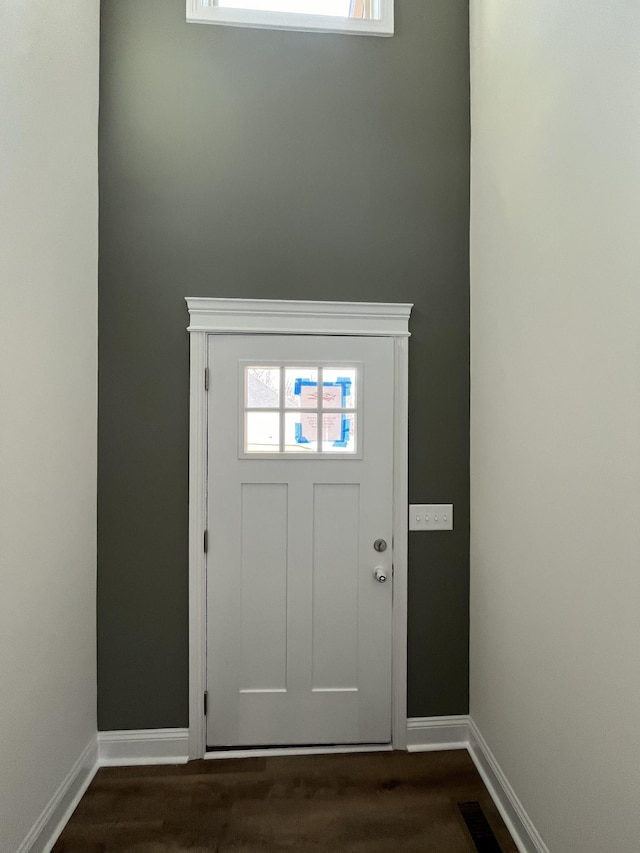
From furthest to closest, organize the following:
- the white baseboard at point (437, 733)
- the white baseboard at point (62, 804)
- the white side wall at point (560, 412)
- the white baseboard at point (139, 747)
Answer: the white baseboard at point (437, 733) < the white baseboard at point (139, 747) < the white baseboard at point (62, 804) < the white side wall at point (560, 412)

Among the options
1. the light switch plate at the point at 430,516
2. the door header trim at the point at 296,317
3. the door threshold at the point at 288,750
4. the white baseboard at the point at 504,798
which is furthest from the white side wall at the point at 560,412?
the door threshold at the point at 288,750

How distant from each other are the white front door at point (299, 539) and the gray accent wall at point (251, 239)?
156mm

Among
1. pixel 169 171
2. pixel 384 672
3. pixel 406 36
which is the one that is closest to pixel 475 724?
pixel 384 672

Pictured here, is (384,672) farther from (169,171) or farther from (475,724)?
(169,171)

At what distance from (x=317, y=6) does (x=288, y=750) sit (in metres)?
3.60

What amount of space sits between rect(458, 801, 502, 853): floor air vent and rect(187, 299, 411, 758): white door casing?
438mm

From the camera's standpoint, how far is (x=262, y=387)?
2.43 m

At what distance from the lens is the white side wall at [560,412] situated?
4.51 feet

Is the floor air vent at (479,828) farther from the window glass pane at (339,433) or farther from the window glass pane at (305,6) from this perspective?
the window glass pane at (305,6)

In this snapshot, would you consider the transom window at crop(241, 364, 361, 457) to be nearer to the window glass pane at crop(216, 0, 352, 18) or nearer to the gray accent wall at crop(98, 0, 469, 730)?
the gray accent wall at crop(98, 0, 469, 730)

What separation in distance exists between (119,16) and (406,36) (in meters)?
1.34

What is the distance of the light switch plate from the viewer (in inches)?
98.1

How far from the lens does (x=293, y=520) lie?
2436 mm

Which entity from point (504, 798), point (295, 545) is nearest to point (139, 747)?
point (295, 545)
